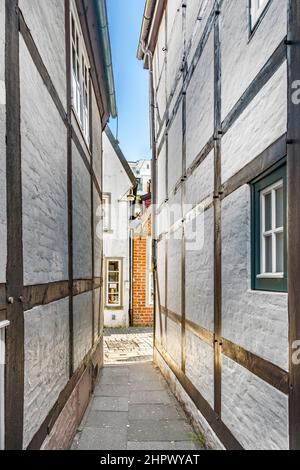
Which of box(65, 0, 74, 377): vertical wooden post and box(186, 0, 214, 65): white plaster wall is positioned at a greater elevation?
box(186, 0, 214, 65): white plaster wall

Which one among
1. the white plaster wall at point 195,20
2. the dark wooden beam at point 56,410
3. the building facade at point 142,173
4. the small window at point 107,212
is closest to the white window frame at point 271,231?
the dark wooden beam at point 56,410

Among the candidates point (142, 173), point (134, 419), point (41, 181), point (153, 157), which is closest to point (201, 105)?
point (41, 181)

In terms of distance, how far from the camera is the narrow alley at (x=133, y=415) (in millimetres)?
3764

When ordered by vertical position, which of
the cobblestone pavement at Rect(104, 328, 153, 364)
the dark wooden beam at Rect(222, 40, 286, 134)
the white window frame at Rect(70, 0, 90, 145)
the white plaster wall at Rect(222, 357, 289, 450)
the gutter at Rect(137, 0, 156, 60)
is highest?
the gutter at Rect(137, 0, 156, 60)

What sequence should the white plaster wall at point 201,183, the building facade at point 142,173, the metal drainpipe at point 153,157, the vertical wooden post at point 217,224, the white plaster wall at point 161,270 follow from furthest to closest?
the building facade at point 142,173 → the metal drainpipe at point 153,157 → the white plaster wall at point 161,270 → the white plaster wall at point 201,183 → the vertical wooden post at point 217,224

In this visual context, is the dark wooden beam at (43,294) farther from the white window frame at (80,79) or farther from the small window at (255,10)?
the small window at (255,10)

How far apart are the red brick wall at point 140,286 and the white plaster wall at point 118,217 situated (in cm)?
28

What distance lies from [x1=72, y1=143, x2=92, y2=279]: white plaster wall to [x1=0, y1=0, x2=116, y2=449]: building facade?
0.01m

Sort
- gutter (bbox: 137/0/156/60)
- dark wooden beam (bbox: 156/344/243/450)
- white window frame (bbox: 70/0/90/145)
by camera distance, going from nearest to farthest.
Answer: dark wooden beam (bbox: 156/344/243/450) < white window frame (bbox: 70/0/90/145) < gutter (bbox: 137/0/156/60)

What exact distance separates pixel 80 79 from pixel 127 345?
265 inches

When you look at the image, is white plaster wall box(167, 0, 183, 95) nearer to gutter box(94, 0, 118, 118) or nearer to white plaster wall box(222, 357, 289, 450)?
gutter box(94, 0, 118, 118)

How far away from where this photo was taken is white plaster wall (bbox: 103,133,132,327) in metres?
11.6

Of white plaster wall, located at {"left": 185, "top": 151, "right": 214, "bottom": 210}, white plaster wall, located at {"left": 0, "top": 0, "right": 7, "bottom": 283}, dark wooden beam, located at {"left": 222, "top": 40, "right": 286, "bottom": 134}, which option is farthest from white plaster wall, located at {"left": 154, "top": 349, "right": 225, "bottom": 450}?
dark wooden beam, located at {"left": 222, "top": 40, "right": 286, "bottom": 134}

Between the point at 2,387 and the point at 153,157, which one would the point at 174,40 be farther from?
the point at 2,387
